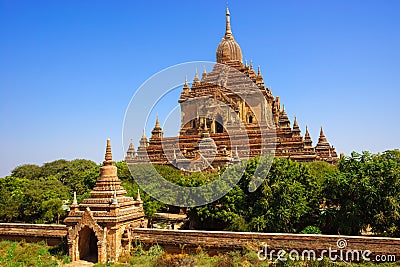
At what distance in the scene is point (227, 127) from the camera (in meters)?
44.1

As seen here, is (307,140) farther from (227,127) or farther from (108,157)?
(108,157)

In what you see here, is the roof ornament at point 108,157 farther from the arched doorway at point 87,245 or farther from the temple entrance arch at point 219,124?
the temple entrance arch at point 219,124

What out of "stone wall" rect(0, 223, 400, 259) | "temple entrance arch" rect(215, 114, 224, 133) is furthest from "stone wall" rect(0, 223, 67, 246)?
"temple entrance arch" rect(215, 114, 224, 133)

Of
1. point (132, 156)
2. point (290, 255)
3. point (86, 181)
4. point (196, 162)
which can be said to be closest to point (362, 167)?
point (290, 255)

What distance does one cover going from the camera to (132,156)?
48250 millimetres

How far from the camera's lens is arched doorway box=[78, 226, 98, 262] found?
20016mm

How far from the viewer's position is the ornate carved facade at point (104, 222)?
18.9 m

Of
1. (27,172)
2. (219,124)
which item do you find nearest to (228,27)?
(219,124)

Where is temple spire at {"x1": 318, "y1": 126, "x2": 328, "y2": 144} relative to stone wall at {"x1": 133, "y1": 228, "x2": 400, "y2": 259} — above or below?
above

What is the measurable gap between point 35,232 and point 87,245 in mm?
3638

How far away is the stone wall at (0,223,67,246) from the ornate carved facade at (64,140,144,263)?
1784mm

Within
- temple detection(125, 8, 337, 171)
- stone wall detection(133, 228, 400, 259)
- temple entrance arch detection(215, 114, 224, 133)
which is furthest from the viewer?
temple entrance arch detection(215, 114, 224, 133)

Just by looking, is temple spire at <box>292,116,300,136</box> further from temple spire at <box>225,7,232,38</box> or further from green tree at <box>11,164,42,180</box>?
green tree at <box>11,164,42,180</box>

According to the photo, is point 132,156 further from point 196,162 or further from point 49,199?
point 49,199
